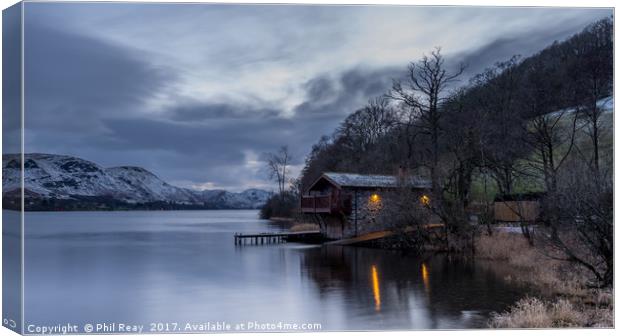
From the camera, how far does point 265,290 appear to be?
617 inches

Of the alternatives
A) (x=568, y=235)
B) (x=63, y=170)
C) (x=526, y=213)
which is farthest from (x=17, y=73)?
(x=526, y=213)

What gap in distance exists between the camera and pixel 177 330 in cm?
1010

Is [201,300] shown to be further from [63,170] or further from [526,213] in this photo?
[526,213]

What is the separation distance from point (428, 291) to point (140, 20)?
31.2 ft

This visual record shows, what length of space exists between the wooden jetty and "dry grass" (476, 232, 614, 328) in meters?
13.1

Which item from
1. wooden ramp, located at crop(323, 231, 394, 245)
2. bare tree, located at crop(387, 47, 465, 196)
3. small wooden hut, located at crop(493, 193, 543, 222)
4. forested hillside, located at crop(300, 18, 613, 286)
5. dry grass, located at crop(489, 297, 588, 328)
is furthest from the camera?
wooden ramp, located at crop(323, 231, 394, 245)

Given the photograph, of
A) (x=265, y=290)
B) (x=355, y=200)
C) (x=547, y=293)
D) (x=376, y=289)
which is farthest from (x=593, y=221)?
(x=355, y=200)

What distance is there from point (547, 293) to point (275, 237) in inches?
917

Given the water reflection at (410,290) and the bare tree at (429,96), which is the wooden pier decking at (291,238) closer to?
the bare tree at (429,96)

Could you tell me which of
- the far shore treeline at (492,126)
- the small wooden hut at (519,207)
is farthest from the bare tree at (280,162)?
the small wooden hut at (519,207)

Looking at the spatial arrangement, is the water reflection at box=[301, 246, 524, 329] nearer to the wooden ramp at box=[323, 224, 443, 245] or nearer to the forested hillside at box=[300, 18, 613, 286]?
the forested hillside at box=[300, 18, 613, 286]

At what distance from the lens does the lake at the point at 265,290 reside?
38.1 ft

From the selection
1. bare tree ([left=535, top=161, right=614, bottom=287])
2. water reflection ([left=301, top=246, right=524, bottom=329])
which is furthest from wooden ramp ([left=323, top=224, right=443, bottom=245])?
bare tree ([left=535, top=161, right=614, bottom=287])

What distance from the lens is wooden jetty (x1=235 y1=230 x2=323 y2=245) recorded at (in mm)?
33531
